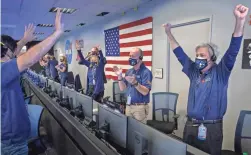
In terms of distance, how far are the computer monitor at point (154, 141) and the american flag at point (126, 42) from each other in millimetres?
3509

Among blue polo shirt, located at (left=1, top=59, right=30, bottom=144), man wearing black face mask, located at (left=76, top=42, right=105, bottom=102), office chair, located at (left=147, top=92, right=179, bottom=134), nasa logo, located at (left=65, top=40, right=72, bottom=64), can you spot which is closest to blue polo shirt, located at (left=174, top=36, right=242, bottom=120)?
office chair, located at (left=147, top=92, right=179, bottom=134)

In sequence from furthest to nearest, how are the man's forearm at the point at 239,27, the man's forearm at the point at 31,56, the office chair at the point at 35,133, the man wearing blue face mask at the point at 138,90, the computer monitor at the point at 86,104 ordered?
1. the man wearing blue face mask at the point at 138,90
2. the office chair at the point at 35,133
3. the computer monitor at the point at 86,104
4. the man's forearm at the point at 239,27
5. the man's forearm at the point at 31,56

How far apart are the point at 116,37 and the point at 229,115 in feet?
12.8

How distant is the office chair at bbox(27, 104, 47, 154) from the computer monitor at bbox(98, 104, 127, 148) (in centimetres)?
98

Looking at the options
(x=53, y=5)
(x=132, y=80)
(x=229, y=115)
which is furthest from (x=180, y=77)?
(x=53, y=5)

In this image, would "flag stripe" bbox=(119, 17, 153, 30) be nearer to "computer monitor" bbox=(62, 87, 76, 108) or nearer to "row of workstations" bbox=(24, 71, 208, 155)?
"computer monitor" bbox=(62, 87, 76, 108)

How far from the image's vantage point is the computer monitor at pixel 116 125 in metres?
1.27

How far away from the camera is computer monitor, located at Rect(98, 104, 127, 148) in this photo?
1.27 m

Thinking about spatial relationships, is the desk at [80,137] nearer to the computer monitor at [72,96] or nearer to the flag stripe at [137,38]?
the computer monitor at [72,96]

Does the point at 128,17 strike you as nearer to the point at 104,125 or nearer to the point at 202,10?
the point at 202,10

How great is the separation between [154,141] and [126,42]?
463cm

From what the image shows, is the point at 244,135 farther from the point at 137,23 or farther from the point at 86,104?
the point at 137,23

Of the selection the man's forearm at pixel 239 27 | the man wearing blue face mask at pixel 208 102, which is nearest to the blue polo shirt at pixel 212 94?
the man wearing blue face mask at pixel 208 102

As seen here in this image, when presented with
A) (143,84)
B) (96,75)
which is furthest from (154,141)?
(96,75)
